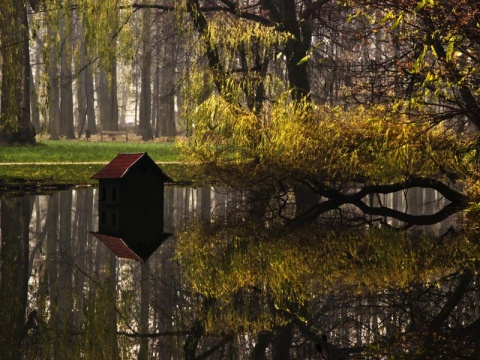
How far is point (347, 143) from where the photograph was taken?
17.7m

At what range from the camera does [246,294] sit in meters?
8.42

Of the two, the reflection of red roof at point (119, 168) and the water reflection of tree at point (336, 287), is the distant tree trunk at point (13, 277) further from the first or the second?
the reflection of red roof at point (119, 168)

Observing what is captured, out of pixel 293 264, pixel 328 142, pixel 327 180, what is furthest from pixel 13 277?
pixel 327 180

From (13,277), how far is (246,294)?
2.42m

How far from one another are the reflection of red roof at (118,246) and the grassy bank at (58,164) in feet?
23.1

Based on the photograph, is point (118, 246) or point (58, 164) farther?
point (58, 164)

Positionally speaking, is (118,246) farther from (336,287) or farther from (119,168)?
(119,168)

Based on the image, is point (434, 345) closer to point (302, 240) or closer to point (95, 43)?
point (302, 240)

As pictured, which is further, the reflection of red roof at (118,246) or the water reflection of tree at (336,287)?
the reflection of red roof at (118,246)

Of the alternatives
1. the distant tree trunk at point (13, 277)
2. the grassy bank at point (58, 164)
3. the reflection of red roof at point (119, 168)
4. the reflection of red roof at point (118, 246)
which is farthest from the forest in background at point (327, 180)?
the grassy bank at point (58, 164)

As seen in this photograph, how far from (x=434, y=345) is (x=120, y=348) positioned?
196cm

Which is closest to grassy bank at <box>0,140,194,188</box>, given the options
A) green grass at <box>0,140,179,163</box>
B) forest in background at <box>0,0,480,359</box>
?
green grass at <box>0,140,179,163</box>

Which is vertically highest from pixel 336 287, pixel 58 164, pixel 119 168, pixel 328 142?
pixel 328 142

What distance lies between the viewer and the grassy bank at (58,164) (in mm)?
24000
